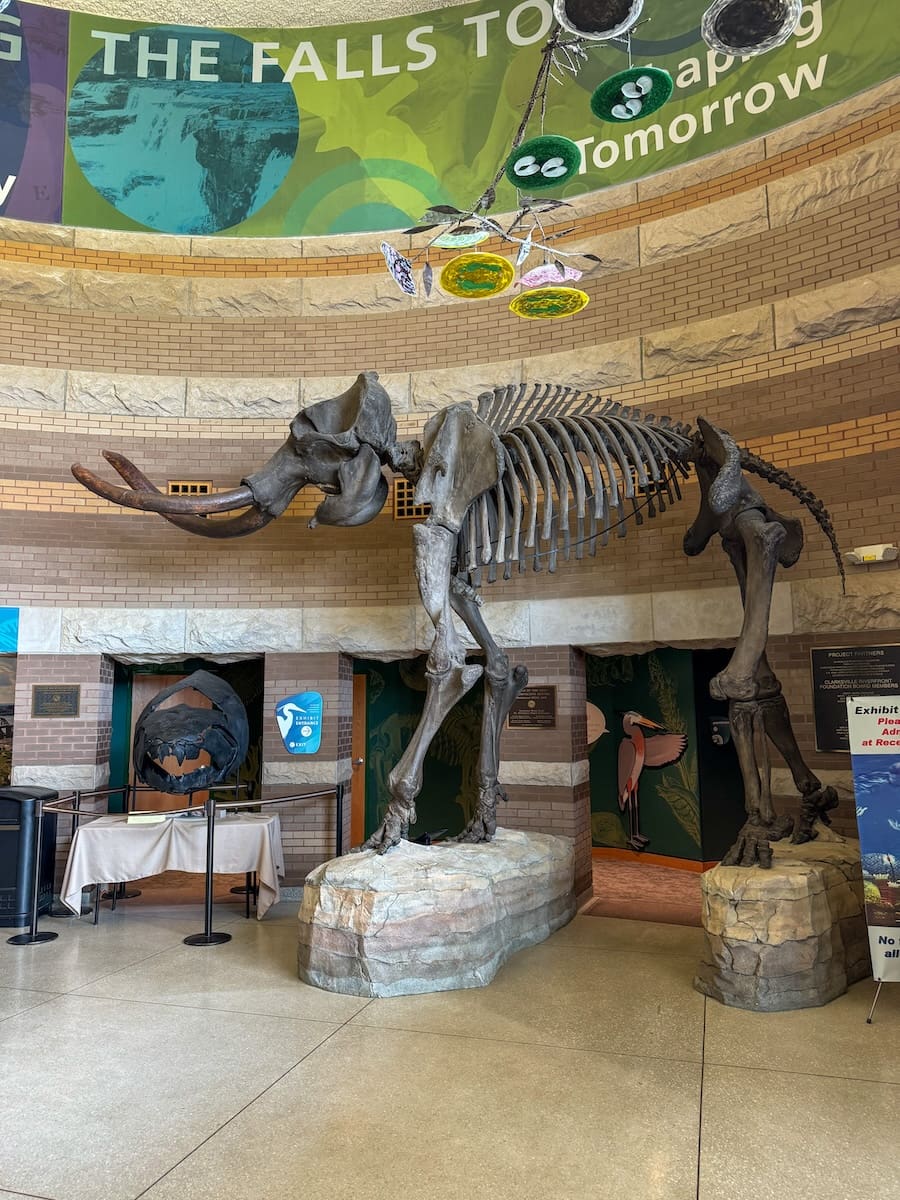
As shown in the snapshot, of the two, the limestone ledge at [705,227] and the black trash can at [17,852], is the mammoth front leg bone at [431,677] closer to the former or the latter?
the black trash can at [17,852]

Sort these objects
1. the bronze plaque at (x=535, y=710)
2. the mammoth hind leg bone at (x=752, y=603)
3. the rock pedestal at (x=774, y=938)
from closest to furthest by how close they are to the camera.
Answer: the rock pedestal at (x=774, y=938)
the mammoth hind leg bone at (x=752, y=603)
the bronze plaque at (x=535, y=710)

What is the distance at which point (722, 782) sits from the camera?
862cm

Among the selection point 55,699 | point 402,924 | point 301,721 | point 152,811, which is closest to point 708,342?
point 301,721

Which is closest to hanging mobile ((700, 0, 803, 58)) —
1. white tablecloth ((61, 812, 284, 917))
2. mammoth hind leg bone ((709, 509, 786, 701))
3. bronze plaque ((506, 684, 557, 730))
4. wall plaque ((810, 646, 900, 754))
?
mammoth hind leg bone ((709, 509, 786, 701))

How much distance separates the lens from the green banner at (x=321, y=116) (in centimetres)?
816

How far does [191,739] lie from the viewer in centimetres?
640

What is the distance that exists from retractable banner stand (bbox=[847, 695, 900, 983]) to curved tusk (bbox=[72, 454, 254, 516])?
Answer: 13.0 feet

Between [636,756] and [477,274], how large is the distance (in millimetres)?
5604

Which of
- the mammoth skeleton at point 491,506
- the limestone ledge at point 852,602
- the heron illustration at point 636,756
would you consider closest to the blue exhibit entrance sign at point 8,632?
the mammoth skeleton at point 491,506

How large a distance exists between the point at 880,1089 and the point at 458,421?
4562mm

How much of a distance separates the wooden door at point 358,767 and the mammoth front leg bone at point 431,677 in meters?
3.46

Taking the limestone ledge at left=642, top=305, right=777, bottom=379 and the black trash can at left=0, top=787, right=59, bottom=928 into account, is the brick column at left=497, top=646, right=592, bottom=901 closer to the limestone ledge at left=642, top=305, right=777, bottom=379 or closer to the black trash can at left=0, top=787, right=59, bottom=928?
the limestone ledge at left=642, top=305, right=777, bottom=379

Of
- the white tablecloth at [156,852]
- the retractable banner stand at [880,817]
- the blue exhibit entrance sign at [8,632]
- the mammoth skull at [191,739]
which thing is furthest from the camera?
the blue exhibit entrance sign at [8,632]

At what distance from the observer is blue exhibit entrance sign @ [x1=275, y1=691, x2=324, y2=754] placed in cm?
755
